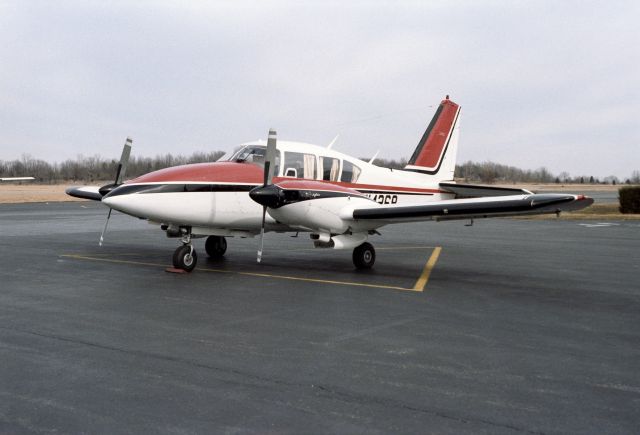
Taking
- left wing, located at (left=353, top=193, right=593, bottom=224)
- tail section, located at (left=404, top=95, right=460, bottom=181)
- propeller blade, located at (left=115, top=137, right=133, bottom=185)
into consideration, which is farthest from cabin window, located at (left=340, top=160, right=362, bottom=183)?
propeller blade, located at (left=115, top=137, right=133, bottom=185)

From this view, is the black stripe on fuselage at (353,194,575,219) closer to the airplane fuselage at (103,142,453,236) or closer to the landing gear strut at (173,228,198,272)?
the airplane fuselage at (103,142,453,236)

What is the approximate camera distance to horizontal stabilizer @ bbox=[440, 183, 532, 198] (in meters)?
17.1

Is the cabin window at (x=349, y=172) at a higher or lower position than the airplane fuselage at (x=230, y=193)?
higher

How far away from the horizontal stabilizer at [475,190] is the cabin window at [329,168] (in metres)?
5.12

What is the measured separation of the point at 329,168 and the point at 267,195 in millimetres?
3153

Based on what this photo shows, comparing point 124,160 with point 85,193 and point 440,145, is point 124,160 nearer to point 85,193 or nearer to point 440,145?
point 85,193

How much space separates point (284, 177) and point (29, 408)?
9387mm

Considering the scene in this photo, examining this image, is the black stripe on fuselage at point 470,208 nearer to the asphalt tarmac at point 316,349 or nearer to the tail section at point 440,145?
the asphalt tarmac at point 316,349

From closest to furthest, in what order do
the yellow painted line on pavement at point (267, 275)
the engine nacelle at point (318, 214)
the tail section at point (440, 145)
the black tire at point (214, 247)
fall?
1. the yellow painted line on pavement at point (267, 275)
2. the engine nacelle at point (318, 214)
3. the black tire at point (214, 247)
4. the tail section at point (440, 145)

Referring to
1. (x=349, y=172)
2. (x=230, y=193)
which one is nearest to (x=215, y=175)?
(x=230, y=193)

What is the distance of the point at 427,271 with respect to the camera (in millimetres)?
13625

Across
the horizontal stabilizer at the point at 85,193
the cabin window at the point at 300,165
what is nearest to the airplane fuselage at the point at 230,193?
the cabin window at the point at 300,165

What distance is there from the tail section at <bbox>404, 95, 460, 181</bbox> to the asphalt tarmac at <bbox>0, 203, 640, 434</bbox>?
5624mm

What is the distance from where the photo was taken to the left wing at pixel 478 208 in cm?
1064
